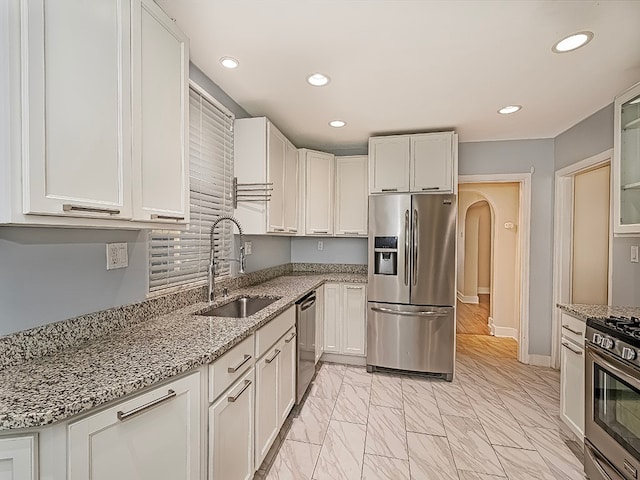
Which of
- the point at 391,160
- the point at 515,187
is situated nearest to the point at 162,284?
the point at 391,160

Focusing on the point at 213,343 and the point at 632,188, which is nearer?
the point at 213,343

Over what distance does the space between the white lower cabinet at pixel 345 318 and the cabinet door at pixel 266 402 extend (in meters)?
1.50

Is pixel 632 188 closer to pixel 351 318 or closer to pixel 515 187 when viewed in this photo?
pixel 351 318

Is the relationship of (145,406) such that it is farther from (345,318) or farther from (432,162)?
(432,162)

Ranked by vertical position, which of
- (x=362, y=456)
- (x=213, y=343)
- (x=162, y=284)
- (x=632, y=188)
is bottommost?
(x=362, y=456)

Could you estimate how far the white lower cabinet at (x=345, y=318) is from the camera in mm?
3492

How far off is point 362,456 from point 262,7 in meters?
2.63

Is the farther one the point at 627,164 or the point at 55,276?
the point at 627,164

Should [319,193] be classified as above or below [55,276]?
above

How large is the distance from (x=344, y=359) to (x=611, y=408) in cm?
234

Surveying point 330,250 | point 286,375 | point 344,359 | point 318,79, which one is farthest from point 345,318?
point 318,79

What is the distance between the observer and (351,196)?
3820mm

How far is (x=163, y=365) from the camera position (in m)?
1.14

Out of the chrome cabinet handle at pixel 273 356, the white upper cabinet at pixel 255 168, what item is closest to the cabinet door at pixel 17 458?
the chrome cabinet handle at pixel 273 356
